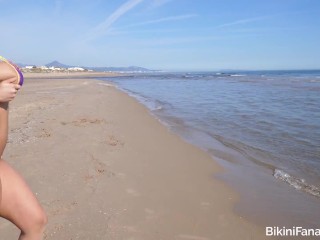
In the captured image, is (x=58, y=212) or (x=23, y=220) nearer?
(x=23, y=220)

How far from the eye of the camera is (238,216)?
454 cm

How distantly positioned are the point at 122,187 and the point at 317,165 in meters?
4.29

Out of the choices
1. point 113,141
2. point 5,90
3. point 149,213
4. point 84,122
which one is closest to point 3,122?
point 5,90

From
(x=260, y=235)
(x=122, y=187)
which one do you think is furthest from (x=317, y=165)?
(x=122, y=187)

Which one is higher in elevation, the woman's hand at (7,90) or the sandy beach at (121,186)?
the woman's hand at (7,90)

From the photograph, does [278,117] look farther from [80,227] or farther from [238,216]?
[80,227]

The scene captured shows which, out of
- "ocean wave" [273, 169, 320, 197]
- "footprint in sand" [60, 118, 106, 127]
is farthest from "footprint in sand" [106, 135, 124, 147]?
"ocean wave" [273, 169, 320, 197]

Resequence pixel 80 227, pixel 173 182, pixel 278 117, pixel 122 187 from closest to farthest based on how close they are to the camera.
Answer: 1. pixel 80 227
2. pixel 122 187
3. pixel 173 182
4. pixel 278 117

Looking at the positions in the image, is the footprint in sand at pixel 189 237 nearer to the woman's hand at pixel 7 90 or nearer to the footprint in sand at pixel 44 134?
the woman's hand at pixel 7 90

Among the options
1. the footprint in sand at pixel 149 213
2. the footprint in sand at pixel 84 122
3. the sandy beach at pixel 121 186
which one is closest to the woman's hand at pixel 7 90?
the sandy beach at pixel 121 186

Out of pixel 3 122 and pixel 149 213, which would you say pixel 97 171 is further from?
pixel 3 122

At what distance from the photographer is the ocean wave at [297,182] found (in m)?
5.64

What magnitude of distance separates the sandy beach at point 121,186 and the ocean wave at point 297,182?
120 cm

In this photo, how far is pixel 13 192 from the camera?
8.59 ft
